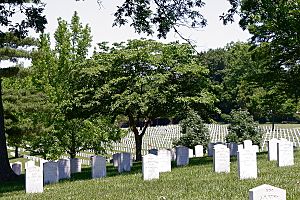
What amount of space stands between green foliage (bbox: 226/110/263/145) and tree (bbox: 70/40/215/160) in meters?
13.3

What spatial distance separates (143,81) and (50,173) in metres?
8.74

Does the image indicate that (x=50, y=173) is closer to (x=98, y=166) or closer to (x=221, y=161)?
(x=98, y=166)

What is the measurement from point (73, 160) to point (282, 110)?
3773cm

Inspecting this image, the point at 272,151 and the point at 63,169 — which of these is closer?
the point at 63,169

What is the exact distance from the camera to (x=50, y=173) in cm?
1603

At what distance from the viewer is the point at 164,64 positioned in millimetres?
25078

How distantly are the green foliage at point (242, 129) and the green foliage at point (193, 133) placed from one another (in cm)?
203

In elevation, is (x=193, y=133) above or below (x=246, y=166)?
above

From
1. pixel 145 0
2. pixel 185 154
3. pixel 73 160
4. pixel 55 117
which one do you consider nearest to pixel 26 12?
pixel 145 0

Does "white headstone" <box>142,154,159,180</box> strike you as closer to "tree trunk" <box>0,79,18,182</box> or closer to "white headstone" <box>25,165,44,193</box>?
"white headstone" <box>25,165,44,193</box>

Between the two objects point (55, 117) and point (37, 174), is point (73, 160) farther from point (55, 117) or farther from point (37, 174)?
point (37, 174)

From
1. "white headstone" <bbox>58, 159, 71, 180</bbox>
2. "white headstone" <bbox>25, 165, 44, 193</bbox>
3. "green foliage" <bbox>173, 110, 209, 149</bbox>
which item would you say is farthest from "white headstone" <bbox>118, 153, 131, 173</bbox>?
"green foliage" <bbox>173, 110, 209, 149</bbox>

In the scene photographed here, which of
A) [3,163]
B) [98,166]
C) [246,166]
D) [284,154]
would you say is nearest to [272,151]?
[284,154]

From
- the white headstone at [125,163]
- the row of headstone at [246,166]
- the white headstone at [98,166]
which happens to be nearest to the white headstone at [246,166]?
the row of headstone at [246,166]
